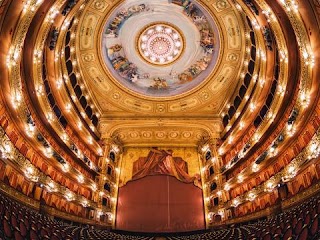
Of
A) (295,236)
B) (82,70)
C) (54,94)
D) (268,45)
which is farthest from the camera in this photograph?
(82,70)

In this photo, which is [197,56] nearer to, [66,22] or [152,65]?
[152,65]

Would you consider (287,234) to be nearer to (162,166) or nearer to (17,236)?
(17,236)

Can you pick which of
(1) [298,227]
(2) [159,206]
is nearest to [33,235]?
(1) [298,227]

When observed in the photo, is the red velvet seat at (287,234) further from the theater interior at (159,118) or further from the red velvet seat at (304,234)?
the red velvet seat at (304,234)

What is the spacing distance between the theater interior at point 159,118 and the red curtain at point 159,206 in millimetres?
59

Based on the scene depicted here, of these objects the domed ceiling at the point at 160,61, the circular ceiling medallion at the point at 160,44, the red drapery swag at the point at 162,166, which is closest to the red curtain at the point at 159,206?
the red drapery swag at the point at 162,166

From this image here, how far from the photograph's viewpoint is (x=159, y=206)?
49.8 feet

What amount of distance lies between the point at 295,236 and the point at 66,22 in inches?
441

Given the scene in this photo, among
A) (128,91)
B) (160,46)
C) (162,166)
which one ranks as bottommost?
(162,166)

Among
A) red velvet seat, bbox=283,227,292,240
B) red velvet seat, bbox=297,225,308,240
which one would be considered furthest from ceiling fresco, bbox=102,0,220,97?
red velvet seat, bbox=297,225,308,240

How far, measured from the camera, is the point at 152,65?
60.6ft

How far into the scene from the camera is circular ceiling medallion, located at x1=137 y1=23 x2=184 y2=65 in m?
18.1

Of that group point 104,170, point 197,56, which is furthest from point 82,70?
point 197,56

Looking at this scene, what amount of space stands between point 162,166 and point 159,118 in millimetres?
2990
